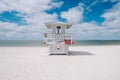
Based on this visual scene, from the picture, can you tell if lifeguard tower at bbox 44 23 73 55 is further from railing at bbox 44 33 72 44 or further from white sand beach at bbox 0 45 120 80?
white sand beach at bbox 0 45 120 80

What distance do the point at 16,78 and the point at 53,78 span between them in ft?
4.85

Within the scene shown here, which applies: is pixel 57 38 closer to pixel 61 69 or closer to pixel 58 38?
pixel 58 38

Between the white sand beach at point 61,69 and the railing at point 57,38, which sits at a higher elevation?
the railing at point 57,38

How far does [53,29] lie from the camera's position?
11.1m

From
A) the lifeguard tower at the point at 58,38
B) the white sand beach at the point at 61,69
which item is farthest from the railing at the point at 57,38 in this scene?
the white sand beach at the point at 61,69

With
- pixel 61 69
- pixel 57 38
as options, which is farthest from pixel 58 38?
pixel 61 69

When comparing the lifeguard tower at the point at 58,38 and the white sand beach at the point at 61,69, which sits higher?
the lifeguard tower at the point at 58,38

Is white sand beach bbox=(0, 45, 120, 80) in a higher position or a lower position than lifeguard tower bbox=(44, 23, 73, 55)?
lower

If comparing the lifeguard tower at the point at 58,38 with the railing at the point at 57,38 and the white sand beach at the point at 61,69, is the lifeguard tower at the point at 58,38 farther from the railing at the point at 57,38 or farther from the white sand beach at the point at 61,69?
the white sand beach at the point at 61,69

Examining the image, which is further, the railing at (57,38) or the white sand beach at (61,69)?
the railing at (57,38)

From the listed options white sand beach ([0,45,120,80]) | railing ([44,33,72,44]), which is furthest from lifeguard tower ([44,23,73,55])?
white sand beach ([0,45,120,80])

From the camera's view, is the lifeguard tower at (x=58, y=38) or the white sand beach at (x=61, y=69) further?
the lifeguard tower at (x=58, y=38)

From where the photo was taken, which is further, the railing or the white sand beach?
the railing

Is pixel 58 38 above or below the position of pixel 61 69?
above
